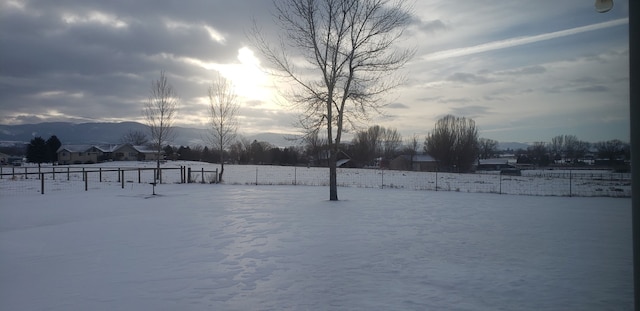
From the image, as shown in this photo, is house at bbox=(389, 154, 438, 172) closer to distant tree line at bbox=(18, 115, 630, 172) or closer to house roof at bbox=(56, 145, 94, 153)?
distant tree line at bbox=(18, 115, 630, 172)

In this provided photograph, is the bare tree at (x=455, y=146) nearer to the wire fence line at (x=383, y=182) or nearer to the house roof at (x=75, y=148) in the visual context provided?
the wire fence line at (x=383, y=182)

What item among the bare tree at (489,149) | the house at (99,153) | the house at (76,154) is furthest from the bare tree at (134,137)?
the bare tree at (489,149)

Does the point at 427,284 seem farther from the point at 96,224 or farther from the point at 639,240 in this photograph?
the point at 96,224

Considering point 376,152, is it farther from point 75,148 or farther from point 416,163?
point 75,148

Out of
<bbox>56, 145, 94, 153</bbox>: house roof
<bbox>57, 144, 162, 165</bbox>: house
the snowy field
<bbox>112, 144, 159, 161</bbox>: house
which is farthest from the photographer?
<bbox>112, 144, 159, 161</bbox>: house

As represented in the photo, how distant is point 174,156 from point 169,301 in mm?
83239

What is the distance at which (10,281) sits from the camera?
18.5 feet

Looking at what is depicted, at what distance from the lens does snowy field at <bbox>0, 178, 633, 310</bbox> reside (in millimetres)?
4824

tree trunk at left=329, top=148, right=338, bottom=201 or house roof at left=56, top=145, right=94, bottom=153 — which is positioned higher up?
house roof at left=56, top=145, right=94, bottom=153

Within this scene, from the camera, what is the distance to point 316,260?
666cm

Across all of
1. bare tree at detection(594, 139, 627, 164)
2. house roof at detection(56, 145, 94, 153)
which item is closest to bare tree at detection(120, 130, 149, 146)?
house roof at detection(56, 145, 94, 153)

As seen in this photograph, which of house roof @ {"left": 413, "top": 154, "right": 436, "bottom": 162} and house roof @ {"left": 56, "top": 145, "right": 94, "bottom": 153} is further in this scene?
house roof @ {"left": 56, "top": 145, "right": 94, "bottom": 153}

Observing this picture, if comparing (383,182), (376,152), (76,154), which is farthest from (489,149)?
(76,154)

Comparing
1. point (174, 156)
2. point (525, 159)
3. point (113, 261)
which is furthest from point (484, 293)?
point (174, 156)
